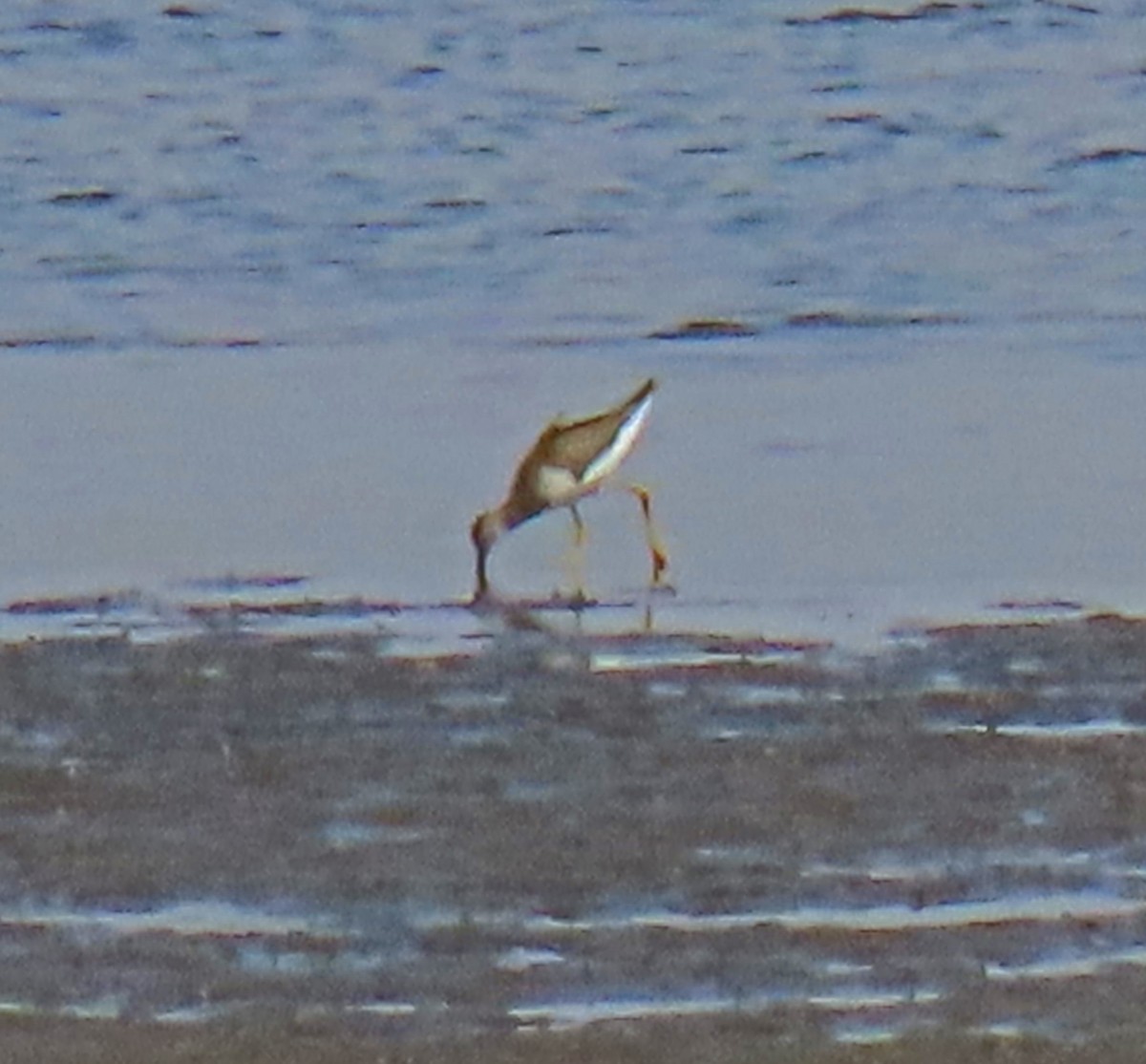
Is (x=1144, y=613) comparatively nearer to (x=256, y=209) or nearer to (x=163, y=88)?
(x=256, y=209)

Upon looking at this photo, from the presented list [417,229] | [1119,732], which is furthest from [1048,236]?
[1119,732]

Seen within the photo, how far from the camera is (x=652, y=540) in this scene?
10352mm

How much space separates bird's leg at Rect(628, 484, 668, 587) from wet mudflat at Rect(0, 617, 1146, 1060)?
36.8 inches

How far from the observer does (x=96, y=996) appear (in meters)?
6.35

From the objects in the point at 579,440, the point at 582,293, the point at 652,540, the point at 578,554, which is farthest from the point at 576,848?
the point at 582,293

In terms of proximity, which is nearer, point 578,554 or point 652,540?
point 652,540

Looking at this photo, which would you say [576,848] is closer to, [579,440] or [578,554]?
[578,554]

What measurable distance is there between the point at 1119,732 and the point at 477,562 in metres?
2.72

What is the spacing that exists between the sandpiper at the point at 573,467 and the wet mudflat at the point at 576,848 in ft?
4.65

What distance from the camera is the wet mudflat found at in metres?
6.18

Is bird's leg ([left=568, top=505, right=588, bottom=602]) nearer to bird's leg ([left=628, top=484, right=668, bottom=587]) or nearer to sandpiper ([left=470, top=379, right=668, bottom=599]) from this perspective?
sandpiper ([left=470, top=379, right=668, bottom=599])

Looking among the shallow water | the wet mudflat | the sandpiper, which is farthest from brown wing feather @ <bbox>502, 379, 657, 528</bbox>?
the wet mudflat

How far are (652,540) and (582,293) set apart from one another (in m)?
5.28

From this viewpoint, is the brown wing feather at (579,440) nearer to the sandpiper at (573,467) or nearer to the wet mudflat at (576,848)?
the sandpiper at (573,467)
